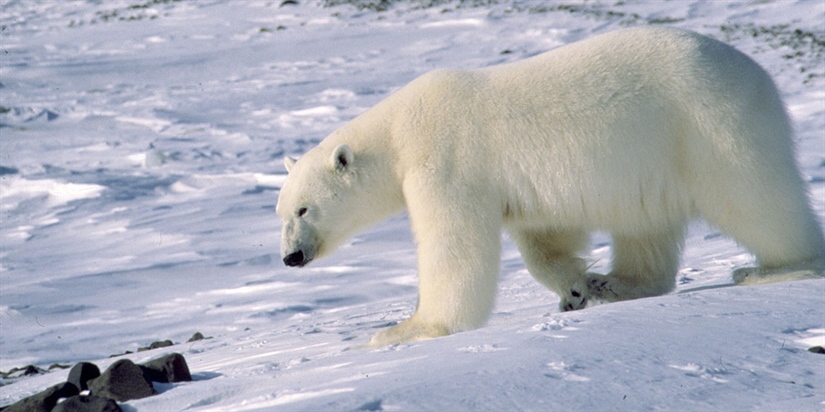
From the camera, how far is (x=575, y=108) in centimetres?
475

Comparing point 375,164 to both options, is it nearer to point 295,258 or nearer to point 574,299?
point 295,258

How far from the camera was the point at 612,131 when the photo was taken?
15.5 ft

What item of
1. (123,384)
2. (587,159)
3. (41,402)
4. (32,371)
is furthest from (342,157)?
(32,371)

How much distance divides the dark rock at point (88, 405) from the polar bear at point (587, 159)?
164 centimetres

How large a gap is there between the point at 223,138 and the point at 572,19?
7073 millimetres

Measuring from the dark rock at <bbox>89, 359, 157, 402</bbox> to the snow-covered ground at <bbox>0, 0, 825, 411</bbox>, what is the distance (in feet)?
0.36

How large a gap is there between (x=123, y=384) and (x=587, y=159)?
→ 2.36m

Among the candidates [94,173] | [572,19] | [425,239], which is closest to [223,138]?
[94,173]

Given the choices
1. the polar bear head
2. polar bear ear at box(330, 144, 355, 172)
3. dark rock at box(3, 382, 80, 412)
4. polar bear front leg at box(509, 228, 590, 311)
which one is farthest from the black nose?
dark rock at box(3, 382, 80, 412)

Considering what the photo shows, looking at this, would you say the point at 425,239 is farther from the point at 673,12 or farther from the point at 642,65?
the point at 673,12

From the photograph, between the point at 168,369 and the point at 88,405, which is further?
the point at 168,369

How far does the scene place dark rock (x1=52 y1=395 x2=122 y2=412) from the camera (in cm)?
311

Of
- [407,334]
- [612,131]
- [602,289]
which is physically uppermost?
[612,131]

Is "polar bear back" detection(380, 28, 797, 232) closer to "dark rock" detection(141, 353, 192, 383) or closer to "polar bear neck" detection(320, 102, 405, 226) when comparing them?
"polar bear neck" detection(320, 102, 405, 226)
